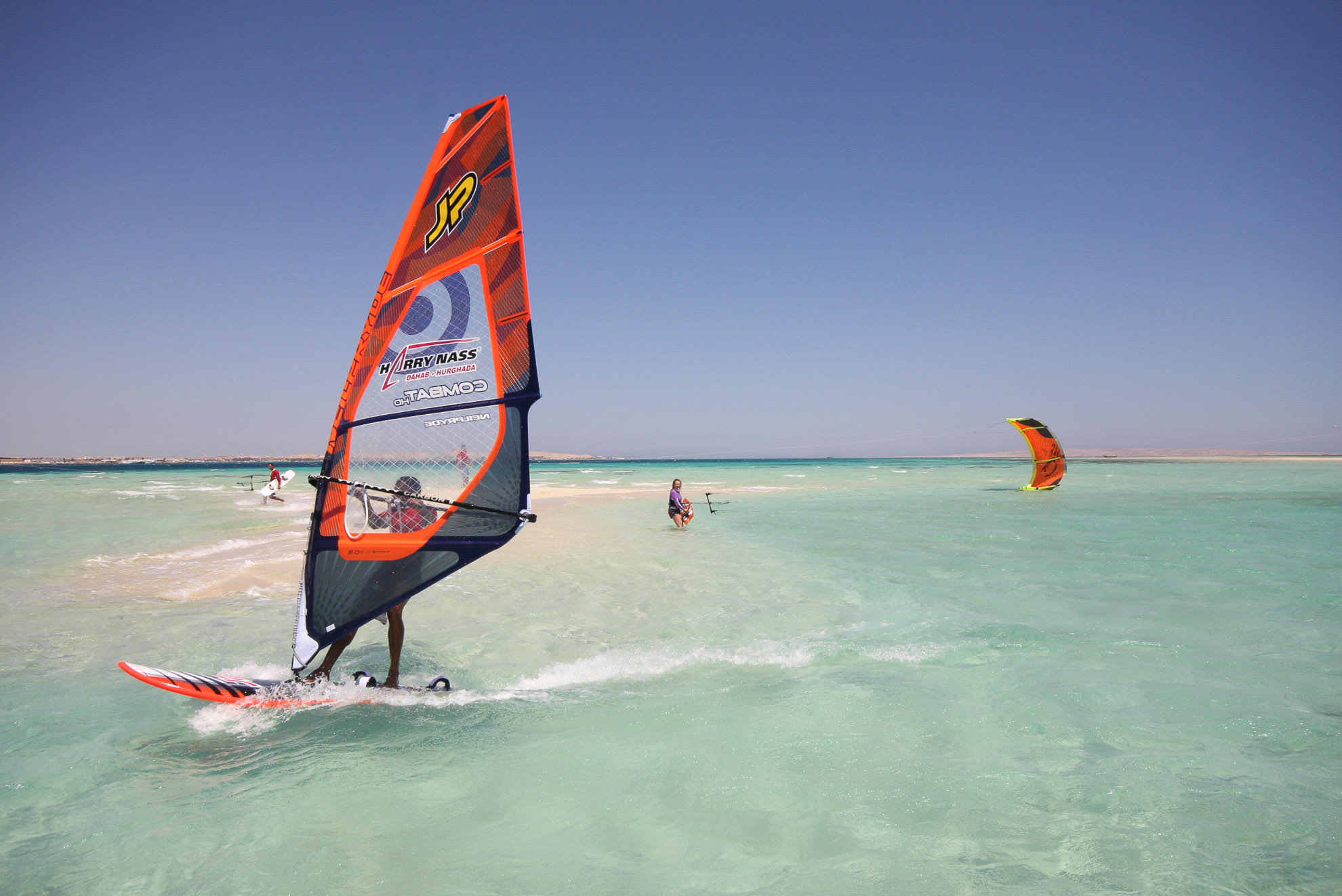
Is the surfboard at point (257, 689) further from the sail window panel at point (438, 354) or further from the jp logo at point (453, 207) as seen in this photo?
the jp logo at point (453, 207)

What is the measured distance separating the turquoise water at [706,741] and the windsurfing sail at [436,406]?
3.74 ft

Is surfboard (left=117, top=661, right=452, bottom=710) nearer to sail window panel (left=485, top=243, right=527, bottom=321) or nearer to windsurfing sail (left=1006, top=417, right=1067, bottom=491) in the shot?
sail window panel (left=485, top=243, right=527, bottom=321)

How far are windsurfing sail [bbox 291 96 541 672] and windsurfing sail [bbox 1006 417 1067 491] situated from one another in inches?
1068

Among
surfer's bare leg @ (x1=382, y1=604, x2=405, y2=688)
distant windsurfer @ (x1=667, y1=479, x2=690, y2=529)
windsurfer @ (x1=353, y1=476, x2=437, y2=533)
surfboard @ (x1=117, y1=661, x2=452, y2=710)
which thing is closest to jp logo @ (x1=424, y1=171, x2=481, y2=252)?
windsurfer @ (x1=353, y1=476, x2=437, y2=533)

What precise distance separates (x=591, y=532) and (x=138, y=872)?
515 inches

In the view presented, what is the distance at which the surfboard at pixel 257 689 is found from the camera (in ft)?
14.6

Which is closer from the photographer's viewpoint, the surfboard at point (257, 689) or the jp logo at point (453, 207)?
the jp logo at point (453, 207)

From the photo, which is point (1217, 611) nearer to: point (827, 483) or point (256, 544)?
point (256, 544)

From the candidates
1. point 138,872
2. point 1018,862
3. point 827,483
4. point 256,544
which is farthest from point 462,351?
point 827,483

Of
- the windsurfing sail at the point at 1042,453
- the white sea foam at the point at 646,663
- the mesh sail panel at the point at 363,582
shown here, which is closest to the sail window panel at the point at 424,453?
the mesh sail panel at the point at 363,582

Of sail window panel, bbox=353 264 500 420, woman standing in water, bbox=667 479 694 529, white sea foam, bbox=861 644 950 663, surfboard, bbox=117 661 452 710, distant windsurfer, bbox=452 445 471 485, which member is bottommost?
white sea foam, bbox=861 644 950 663

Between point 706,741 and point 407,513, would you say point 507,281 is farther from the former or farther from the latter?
point 706,741

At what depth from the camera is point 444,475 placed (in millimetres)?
4262

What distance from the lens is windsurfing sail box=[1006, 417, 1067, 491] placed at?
2706 cm
